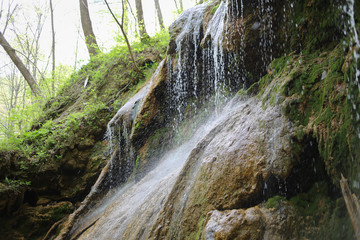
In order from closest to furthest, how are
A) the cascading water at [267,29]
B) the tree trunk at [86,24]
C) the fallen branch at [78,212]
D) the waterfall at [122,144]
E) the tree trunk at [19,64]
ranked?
1. the cascading water at [267,29]
2. the fallen branch at [78,212]
3. the waterfall at [122,144]
4. the tree trunk at [19,64]
5. the tree trunk at [86,24]

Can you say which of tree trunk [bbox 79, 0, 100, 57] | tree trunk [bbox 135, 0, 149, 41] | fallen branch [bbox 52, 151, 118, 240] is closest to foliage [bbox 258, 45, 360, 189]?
fallen branch [bbox 52, 151, 118, 240]

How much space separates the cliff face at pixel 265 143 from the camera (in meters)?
2.41

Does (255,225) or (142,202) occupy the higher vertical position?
(142,202)

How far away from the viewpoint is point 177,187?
344cm

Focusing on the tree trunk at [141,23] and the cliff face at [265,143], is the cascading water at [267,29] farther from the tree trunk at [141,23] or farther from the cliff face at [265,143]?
the tree trunk at [141,23]

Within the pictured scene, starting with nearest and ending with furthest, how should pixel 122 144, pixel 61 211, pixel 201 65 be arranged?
pixel 201 65 → pixel 122 144 → pixel 61 211

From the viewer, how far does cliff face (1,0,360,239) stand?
2410mm

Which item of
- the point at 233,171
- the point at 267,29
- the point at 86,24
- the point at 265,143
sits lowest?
the point at 233,171

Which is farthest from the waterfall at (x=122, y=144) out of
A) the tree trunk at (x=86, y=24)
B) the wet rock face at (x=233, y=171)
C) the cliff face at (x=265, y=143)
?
the tree trunk at (x=86, y=24)

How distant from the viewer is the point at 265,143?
2.94 meters

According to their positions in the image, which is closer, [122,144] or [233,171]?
[233,171]

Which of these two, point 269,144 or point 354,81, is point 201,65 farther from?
point 354,81

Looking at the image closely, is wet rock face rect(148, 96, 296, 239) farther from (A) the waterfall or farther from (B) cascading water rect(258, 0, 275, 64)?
(A) the waterfall

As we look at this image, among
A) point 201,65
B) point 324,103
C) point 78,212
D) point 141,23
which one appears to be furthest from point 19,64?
point 324,103
